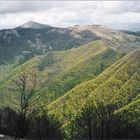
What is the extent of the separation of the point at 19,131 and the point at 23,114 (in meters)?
1.40

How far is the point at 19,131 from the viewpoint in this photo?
113 ft

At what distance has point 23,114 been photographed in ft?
113
